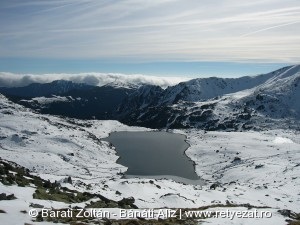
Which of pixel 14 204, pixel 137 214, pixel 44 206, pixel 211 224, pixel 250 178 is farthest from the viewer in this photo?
pixel 250 178

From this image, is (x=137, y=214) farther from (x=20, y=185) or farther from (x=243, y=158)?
→ (x=243, y=158)

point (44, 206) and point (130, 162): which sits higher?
point (44, 206)

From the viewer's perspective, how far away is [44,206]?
38406mm

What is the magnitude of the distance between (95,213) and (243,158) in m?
161

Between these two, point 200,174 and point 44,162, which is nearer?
point 44,162

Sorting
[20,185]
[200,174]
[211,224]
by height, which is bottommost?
[200,174]

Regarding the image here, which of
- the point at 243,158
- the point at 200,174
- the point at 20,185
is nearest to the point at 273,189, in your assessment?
the point at 200,174

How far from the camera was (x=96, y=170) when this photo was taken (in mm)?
168375

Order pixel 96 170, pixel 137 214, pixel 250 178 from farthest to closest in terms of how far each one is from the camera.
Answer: pixel 96 170 → pixel 250 178 → pixel 137 214

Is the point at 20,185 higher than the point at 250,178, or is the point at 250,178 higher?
the point at 20,185

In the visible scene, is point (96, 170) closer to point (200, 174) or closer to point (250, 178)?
point (200, 174)

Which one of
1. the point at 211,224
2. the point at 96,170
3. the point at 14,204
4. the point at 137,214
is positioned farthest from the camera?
the point at 96,170

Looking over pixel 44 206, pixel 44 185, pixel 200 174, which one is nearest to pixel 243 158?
pixel 200 174

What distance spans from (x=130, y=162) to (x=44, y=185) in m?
142
